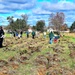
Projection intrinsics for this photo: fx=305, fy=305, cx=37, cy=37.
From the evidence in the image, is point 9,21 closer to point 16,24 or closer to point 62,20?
point 16,24

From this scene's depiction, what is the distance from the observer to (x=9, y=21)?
17088cm

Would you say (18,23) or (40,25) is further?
(18,23)

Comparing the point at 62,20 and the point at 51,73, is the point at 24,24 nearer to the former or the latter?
the point at 62,20

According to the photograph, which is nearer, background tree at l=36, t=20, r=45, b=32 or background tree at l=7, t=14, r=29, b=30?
background tree at l=36, t=20, r=45, b=32

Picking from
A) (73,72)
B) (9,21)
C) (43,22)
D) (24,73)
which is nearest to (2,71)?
(24,73)

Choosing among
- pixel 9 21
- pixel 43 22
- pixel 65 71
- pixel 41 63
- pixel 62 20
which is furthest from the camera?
pixel 9 21

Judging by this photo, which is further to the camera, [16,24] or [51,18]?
[16,24]

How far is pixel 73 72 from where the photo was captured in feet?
43.8

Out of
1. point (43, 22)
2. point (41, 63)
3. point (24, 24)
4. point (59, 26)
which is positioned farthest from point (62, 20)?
point (41, 63)

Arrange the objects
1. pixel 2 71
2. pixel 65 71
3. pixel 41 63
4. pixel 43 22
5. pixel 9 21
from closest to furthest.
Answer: pixel 2 71, pixel 65 71, pixel 41 63, pixel 43 22, pixel 9 21

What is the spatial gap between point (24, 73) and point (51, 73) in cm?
111

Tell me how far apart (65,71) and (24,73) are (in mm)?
1923

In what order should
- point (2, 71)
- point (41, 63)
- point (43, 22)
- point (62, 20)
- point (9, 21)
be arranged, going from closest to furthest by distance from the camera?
point (2, 71) → point (41, 63) → point (62, 20) → point (43, 22) → point (9, 21)

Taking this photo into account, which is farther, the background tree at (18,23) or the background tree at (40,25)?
the background tree at (18,23)
